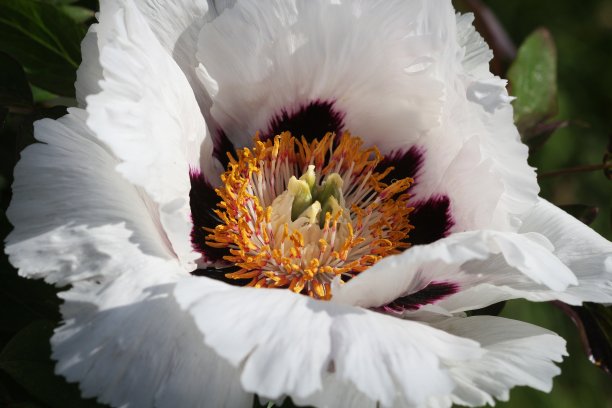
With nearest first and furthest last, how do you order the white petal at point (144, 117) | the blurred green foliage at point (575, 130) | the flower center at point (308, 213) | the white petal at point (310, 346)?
the white petal at point (310, 346) → the white petal at point (144, 117) → the flower center at point (308, 213) → the blurred green foliage at point (575, 130)

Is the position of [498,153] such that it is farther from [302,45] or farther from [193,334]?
[193,334]

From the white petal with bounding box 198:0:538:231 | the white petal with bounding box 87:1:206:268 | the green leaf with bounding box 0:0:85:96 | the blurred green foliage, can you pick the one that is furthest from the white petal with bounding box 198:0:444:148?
the blurred green foliage

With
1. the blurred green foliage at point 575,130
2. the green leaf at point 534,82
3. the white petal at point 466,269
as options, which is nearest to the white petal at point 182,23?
the white petal at point 466,269

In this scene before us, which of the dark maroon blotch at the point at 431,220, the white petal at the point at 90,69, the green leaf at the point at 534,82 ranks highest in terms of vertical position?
the white petal at the point at 90,69

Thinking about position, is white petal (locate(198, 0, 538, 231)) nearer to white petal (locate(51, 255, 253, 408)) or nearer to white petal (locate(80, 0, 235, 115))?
white petal (locate(80, 0, 235, 115))

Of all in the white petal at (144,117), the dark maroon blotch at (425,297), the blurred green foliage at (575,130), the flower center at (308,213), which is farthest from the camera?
the blurred green foliage at (575,130)

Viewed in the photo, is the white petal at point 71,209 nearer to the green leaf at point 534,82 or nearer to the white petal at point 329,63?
the white petal at point 329,63
